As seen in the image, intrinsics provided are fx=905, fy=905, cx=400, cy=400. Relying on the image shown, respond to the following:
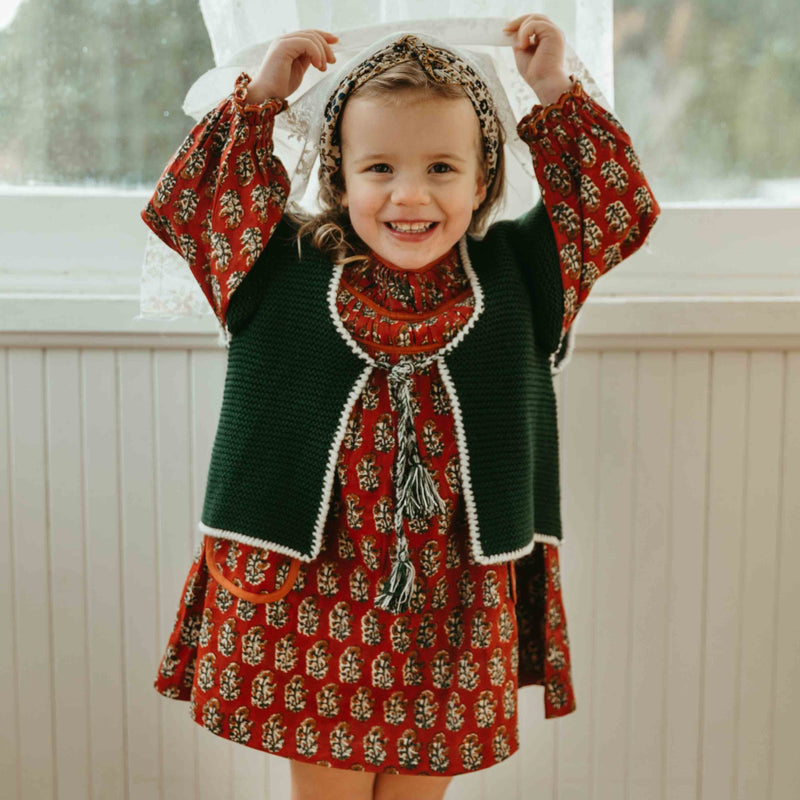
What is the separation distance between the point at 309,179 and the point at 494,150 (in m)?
0.24

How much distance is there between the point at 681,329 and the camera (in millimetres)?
1323

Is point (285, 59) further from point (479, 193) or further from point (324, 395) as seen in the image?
point (324, 395)

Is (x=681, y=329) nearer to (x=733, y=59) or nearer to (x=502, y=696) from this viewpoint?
(x=733, y=59)

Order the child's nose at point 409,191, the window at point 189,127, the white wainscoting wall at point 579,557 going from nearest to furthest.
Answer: the child's nose at point 409,191 < the white wainscoting wall at point 579,557 < the window at point 189,127

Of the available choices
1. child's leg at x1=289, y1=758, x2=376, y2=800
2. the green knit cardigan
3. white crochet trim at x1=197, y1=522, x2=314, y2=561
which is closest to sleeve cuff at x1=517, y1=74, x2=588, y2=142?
the green knit cardigan

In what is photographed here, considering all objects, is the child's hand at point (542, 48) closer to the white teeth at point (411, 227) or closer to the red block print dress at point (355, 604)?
the red block print dress at point (355, 604)

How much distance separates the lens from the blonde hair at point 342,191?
0.99 meters

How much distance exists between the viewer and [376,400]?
1.04m

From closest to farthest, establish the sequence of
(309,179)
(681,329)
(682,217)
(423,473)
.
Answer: (423,473) < (309,179) < (681,329) < (682,217)

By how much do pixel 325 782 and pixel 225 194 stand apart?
73cm

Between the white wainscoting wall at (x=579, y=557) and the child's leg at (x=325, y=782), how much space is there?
287 mm

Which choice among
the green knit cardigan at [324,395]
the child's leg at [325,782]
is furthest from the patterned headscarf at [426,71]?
the child's leg at [325,782]

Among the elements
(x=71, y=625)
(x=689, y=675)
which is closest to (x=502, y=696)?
(x=689, y=675)

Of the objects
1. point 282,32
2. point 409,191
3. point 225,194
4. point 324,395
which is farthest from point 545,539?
point 282,32
